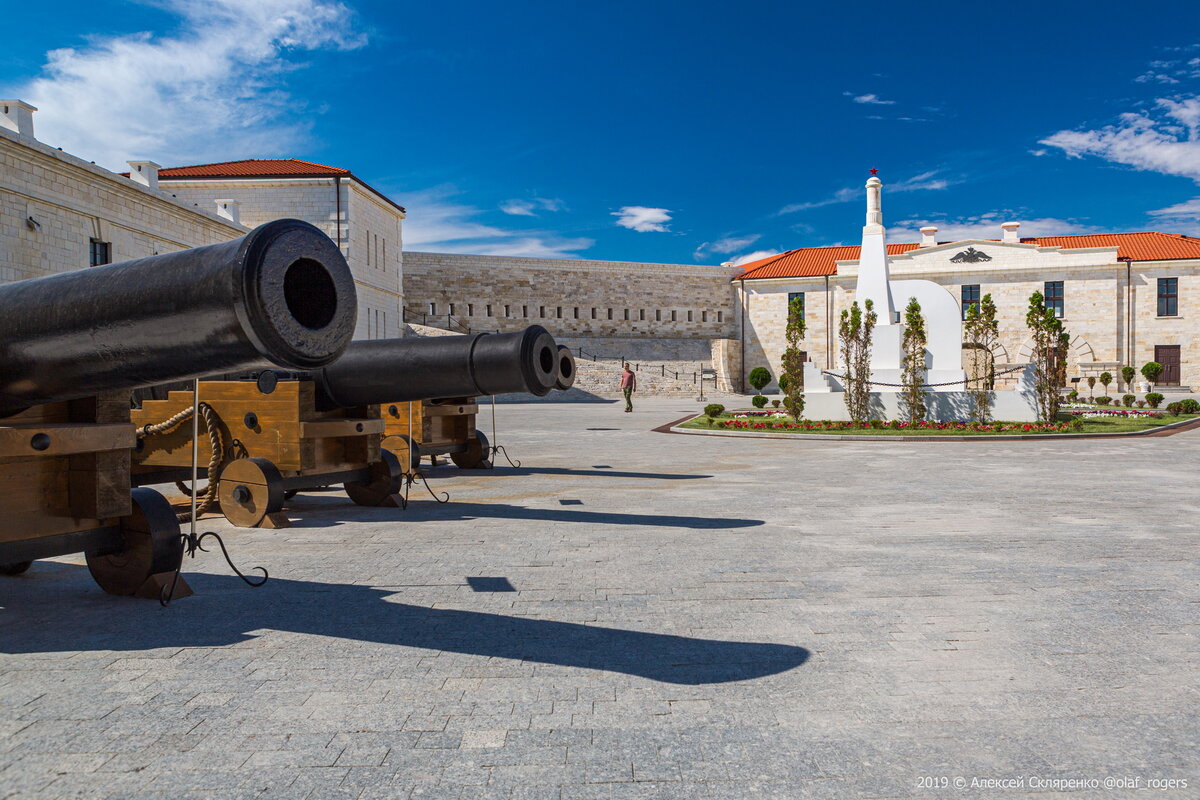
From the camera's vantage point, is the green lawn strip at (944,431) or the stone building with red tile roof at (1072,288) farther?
the stone building with red tile roof at (1072,288)

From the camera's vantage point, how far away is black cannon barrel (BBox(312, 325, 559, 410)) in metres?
6.18

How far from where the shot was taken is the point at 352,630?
3.53 meters

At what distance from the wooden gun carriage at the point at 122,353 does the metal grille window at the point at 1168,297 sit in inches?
1944

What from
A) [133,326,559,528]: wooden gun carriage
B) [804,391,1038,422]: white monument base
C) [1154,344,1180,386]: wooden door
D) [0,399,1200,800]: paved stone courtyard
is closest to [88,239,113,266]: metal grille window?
[133,326,559,528]: wooden gun carriage

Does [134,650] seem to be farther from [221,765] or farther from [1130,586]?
[1130,586]

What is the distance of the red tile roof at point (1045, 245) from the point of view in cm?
4278

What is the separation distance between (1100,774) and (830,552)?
287cm

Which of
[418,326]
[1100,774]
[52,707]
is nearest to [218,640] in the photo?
[52,707]

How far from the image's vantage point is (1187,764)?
2.29 metres

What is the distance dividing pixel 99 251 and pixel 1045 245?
148 feet

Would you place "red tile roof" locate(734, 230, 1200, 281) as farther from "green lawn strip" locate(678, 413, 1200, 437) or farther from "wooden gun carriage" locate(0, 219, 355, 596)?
"wooden gun carriage" locate(0, 219, 355, 596)

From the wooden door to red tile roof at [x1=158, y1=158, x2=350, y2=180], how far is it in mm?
40257

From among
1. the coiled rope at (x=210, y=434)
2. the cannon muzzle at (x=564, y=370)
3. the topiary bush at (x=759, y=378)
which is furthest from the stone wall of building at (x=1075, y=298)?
the coiled rope at (x=210, y=434)

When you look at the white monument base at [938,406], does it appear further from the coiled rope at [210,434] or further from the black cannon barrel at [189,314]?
the black cannon barrel at [189,314]
